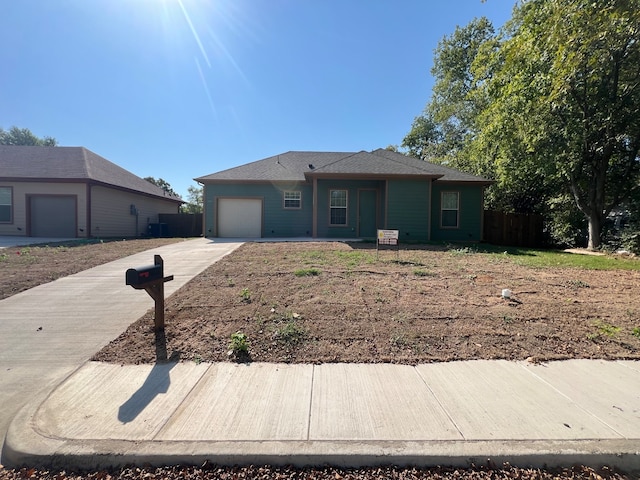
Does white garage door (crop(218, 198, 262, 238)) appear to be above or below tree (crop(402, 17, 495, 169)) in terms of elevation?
below

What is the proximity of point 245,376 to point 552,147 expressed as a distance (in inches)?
613

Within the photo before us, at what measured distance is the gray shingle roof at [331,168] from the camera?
12.6 meters

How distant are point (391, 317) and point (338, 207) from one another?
1033cm

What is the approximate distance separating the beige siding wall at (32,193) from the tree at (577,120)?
62.0 feet

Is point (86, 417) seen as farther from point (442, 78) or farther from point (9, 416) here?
point (442, 78)

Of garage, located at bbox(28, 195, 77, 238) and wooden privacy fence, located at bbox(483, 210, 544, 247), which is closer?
garage, located at bbox(28, 195, 77, 238)

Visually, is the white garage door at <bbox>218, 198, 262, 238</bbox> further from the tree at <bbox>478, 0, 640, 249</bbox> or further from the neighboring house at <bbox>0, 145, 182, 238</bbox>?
the tree at <bbox>478, 0, 640, 249</bbox>

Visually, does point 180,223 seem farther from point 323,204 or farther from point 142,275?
point 142,275

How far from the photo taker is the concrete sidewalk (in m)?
1.92

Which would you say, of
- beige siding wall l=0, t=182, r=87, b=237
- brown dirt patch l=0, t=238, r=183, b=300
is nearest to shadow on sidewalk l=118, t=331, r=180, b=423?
brown dirt patch l=0, t=238, r=183, b=300

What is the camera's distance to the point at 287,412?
2.32 metres

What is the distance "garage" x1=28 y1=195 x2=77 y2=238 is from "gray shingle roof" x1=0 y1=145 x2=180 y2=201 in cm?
109

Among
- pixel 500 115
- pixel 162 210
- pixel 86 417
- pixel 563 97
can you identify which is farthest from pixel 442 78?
pixel 86 417

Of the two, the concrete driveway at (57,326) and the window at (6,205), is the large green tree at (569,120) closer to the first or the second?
the concrete driveway at (57,326)
